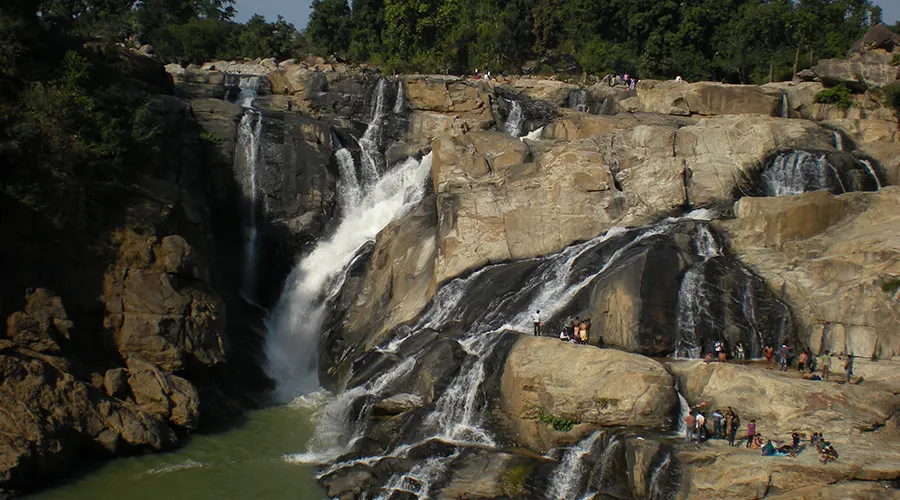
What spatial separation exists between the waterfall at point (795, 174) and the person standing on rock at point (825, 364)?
11.9 meters

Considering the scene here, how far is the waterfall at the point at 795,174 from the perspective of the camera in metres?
35.2

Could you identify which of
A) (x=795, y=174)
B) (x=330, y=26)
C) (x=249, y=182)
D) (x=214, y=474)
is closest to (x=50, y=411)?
(x=214, y=474)

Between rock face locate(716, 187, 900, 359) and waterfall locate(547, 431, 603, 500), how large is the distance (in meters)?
9.19

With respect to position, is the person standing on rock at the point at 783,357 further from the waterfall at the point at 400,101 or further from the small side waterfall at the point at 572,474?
the waterfall at the point at 400,101

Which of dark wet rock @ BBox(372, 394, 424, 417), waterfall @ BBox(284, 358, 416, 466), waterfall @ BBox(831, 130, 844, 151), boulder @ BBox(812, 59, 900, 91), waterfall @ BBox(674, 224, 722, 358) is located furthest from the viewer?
boulder @ BBox(812, 59, 900, 91)

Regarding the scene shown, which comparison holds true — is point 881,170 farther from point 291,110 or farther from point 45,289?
point 45,289

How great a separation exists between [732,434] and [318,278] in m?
21.7

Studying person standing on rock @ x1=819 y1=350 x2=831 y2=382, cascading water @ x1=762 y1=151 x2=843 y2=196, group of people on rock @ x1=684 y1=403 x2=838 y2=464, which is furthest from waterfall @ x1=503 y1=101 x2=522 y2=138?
group of people on rock @ x1=684 y1=403 x2=838 y2=464

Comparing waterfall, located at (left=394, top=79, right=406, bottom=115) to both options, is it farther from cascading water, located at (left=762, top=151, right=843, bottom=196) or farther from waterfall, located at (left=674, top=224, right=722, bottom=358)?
waterfall, located at (left=674, top=224, right=722, bottom=358)

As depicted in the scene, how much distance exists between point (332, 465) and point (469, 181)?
50.3 ft

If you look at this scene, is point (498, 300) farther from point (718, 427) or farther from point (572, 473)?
point (718, 427)

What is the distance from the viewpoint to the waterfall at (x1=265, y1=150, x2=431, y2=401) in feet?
113

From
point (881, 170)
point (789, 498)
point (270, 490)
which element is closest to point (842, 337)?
point (789, 498)

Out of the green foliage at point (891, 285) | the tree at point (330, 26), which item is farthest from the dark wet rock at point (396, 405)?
the tree at point (330, 26)
